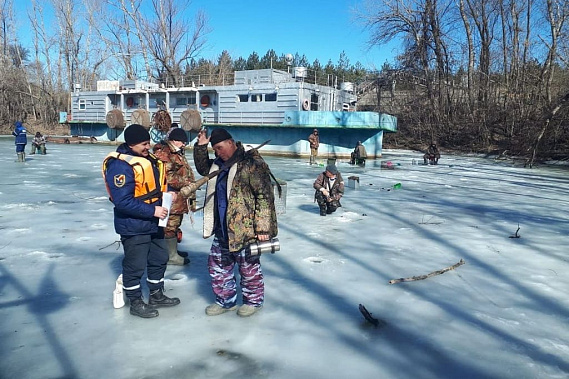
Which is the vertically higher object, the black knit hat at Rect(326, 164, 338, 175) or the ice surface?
the black knit hat at Rect(326, 164, 338, 175)

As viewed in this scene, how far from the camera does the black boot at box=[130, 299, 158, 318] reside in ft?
11.1

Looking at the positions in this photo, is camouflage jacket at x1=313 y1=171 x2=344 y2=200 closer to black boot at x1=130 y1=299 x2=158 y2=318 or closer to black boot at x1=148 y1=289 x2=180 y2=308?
black boot at x1=148 y1=289 x2=180 y2=308

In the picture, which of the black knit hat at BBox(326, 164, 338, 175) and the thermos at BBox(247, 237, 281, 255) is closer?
the thermos at BBox(247, 237, 281, 255)

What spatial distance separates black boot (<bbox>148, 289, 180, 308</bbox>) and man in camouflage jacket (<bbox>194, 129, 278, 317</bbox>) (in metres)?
0.37

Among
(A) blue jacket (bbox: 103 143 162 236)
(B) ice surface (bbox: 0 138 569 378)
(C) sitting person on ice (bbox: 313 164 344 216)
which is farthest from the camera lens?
(C) sitting person on ice (bbox: 313 164 344 216)

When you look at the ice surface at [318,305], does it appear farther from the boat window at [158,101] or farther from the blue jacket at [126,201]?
the boat window at [158,101]

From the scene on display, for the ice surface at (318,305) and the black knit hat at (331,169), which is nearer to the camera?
the ice surface at (318,305)

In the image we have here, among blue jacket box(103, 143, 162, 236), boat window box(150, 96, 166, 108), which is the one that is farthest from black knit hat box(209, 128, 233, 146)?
boat window box(150, 96, 166, 108)

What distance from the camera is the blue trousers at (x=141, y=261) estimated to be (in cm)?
329

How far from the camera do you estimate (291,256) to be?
506cm

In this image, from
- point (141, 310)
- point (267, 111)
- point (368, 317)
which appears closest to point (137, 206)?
point (141, 310)

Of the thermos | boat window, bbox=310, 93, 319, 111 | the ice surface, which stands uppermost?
boat window, bbox=310, 93, 319, 111

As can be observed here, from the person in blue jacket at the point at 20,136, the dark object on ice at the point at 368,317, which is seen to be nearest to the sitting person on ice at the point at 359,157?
the person in blue jacket at the point at 20,136

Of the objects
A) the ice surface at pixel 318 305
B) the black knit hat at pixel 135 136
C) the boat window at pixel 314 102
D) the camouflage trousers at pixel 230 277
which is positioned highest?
the boat window at pixel 314 102
